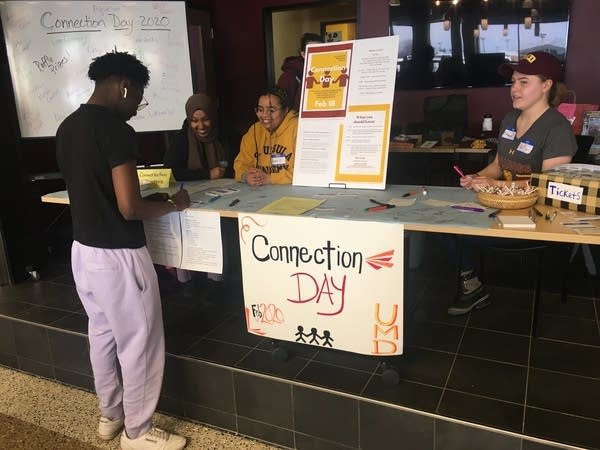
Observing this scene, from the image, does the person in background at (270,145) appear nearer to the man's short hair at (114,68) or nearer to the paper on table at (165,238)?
the paper on table at (165,238)

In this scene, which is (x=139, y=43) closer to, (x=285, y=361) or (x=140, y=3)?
(x=140, y=3)

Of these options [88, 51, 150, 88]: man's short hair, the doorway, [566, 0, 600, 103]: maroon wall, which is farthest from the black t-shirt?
[566, 0, 600, 103]: maroon wall

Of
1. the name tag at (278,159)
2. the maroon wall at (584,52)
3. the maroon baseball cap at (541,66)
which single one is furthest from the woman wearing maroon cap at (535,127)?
the maroon wall at (584,52)

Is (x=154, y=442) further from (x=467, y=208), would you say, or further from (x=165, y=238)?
(x=467, y=208)

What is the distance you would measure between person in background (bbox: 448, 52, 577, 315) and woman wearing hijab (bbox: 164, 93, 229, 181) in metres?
1.39

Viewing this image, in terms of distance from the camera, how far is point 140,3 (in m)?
3.17

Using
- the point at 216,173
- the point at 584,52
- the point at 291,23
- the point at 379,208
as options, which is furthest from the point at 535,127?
the point at 291,23

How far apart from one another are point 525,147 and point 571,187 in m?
0.43

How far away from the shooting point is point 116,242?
1754 mm

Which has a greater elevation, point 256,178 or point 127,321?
point 256,178

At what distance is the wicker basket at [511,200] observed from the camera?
5.98 ft

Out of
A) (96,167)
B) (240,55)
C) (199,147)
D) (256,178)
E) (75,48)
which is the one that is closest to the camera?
(96,167)

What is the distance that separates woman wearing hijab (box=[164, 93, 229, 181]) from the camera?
278 cm

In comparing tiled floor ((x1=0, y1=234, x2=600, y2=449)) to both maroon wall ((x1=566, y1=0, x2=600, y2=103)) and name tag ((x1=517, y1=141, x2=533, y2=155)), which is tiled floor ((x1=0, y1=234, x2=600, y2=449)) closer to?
name tag ((x1=517, y1=141, x2=533, y2=155))
